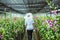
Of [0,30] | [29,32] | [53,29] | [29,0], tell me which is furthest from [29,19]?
[53,29]

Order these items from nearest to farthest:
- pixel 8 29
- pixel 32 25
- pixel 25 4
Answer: pixel 8 29, pixel 32 25, pixel 25 4

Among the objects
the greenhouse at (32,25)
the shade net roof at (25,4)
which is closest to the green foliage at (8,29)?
the greenhouse at (32,25)

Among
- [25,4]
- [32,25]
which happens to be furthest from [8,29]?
[25,4]

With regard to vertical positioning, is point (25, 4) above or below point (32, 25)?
above

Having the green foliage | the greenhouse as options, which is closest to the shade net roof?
the greenhouse

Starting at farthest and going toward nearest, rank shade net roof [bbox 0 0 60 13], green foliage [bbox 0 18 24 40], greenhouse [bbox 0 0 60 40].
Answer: shade net roof [bbox 0 0 60 13] → green foliage [bbox 0 18 24 40] → greenhouse [bbox 0 0 60 40]

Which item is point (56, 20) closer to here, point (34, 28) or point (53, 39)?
point (53, 39)

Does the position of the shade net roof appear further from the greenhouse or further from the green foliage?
the green foliage

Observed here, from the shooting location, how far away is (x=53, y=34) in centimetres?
405

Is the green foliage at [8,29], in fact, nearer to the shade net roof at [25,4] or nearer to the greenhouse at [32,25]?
the greenhouse at [32,25]

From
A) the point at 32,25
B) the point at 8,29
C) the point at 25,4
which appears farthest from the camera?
the point at 25,4

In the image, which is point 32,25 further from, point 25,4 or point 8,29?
point 25,4

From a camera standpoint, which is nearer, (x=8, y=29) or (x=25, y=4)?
(x=8, y=29)

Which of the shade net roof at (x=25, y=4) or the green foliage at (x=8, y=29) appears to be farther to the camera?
the shade net roof at (x=25, y=4)
